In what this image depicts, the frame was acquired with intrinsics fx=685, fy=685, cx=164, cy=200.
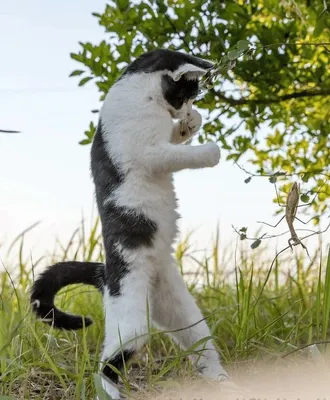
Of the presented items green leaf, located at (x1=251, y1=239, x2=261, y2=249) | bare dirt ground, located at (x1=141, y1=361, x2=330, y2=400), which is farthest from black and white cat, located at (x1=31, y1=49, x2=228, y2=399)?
green leaf, located at (x1=251, y1=239, x2=261, y2=249)

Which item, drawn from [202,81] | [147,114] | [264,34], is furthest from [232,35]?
[147,114]

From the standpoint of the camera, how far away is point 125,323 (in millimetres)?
2643

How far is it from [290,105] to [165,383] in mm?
2528

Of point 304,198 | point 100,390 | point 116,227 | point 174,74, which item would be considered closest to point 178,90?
point 174,74

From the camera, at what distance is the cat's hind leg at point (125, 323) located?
262cm

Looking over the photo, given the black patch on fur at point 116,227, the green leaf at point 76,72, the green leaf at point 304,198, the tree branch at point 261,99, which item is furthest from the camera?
the tree branch at point 261,99

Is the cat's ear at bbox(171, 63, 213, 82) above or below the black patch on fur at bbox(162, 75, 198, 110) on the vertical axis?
above

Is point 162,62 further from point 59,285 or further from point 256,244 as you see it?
point 59,285

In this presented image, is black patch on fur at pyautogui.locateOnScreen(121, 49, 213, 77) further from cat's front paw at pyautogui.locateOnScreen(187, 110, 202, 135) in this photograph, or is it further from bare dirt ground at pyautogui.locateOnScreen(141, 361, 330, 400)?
bare dirt ground at pyautogui.locateOnScreen(141, 361, 330, 400)

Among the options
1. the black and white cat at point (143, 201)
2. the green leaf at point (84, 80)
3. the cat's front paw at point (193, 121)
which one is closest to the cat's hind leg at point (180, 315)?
the black and white cat at point (143, 201)

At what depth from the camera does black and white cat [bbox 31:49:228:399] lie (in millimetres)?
2686

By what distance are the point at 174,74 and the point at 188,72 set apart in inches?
2.4

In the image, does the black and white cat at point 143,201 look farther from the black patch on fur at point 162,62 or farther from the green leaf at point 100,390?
the green leaf at point 100,390

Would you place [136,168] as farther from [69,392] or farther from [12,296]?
[12,296]
